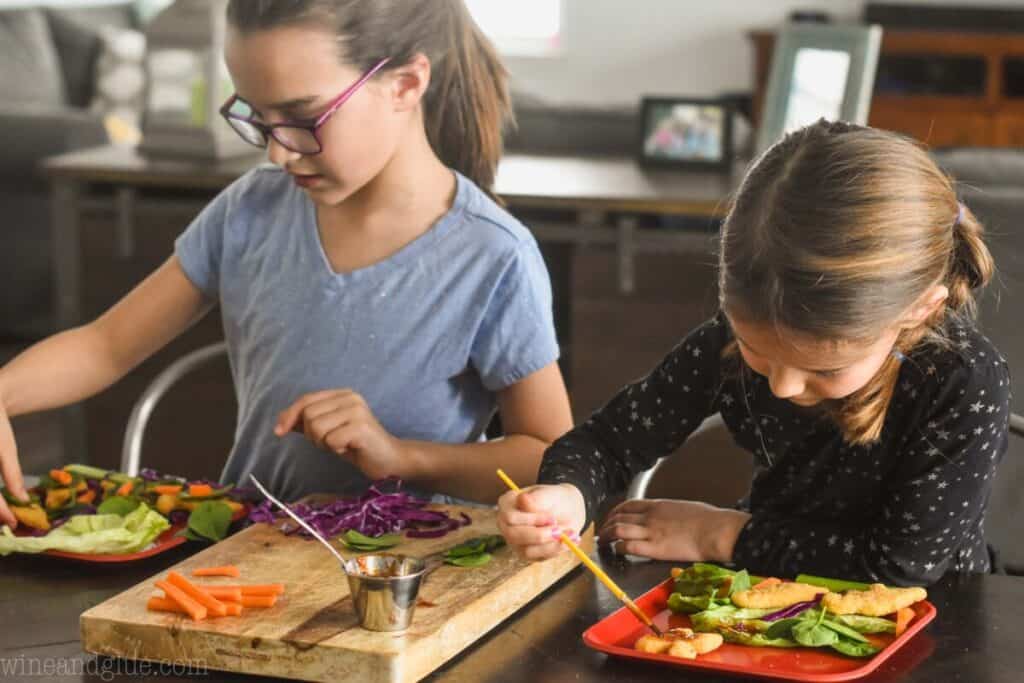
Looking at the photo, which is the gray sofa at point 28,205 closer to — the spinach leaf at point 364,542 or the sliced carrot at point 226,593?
the spinach leaf at point 364,542

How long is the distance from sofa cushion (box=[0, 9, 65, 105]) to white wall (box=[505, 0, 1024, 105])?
87.9 inches

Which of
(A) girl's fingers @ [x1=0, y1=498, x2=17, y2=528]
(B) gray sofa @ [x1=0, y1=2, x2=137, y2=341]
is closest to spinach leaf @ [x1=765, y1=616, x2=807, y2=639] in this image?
(A) girl's fingers @ [x1=0, y1=498, x2=17, y2=528]

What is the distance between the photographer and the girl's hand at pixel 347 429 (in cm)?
165

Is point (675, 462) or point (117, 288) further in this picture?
point (117, 288)

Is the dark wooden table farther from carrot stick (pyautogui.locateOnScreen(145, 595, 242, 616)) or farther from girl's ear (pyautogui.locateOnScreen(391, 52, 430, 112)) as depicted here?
girl's ear (pyautogui.locateOnScreen(391, 52, 430, 112))

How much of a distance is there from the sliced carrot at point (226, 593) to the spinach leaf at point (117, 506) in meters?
0.30

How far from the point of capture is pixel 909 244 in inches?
56.4

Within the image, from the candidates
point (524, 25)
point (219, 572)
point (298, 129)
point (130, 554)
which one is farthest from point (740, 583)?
point (524, 25)

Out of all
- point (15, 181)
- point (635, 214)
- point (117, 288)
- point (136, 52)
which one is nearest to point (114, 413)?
point (117, 288)

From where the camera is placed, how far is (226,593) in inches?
53.2

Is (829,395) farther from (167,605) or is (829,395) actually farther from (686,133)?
(686,133)

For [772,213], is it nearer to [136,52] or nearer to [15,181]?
[15,181]

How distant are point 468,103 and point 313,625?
839mm

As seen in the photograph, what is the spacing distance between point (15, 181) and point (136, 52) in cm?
159
